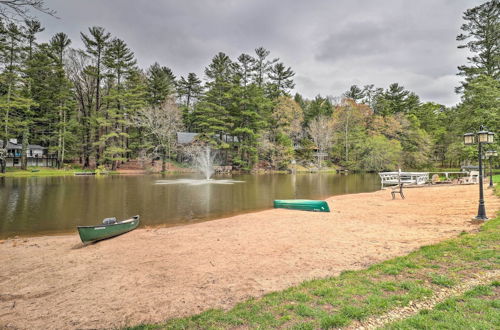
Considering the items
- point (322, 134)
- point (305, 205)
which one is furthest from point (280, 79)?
point (305, 205)

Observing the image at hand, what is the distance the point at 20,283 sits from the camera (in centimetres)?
581

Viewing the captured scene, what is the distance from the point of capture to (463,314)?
127 inches

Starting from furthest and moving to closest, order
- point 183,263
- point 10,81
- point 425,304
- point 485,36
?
point 485,36 → point 10,81 → point 183,263 → point 425,304

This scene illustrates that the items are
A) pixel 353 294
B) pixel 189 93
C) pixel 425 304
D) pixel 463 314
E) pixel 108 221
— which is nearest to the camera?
pixel 463 314

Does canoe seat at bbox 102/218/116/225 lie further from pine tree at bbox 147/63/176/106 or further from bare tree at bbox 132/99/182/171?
pine tree at bbox 147/63/176/106

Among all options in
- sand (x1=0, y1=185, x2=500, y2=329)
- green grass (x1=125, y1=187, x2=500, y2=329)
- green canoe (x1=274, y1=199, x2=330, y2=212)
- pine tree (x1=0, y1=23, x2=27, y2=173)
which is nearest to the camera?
green grass (x1=125, y1=187, x2=500, y2=329)

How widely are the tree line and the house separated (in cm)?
152

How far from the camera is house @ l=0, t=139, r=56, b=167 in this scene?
145 ft

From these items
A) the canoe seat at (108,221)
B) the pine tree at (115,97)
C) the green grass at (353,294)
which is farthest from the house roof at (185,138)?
the green grass at (353,294)

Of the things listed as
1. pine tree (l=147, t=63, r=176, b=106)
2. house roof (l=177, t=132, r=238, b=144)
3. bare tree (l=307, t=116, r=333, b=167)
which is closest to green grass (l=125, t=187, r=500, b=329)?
house roof (l=177, t=132, r=238, b=144)

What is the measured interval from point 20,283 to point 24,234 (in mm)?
5786

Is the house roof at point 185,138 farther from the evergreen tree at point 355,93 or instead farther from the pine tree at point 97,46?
the evergreen tree at point 355,93

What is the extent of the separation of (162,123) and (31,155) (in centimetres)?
2523

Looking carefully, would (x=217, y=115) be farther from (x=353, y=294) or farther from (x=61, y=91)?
(x=353, y=294)
